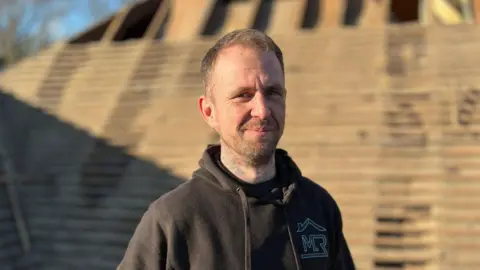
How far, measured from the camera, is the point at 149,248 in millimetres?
1473

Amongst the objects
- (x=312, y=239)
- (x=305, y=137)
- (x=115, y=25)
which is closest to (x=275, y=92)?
(x=312, y=239)

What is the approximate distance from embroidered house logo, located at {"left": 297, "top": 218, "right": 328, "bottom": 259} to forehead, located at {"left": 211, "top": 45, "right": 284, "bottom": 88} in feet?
1.50

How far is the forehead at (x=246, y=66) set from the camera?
4.88 feet

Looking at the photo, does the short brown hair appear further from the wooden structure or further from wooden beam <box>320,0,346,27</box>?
wooden beam <box>320,0,346,27</box>

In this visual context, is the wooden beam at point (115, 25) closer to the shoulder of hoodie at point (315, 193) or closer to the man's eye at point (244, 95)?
the shoulder of hoodie at point (315, 193)

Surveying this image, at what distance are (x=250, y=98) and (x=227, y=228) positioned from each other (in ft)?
1.25

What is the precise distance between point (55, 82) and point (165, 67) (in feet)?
7.19

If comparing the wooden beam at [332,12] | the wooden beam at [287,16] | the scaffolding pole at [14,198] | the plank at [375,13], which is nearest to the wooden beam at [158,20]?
the wooden beam at [287,16]

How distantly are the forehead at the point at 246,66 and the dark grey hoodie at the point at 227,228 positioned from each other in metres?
0.29

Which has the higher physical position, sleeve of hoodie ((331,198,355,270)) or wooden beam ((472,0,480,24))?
sleeve of hoodie ((331,198,355,270))

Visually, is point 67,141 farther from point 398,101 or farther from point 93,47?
point 398,101

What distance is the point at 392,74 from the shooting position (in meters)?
8.03

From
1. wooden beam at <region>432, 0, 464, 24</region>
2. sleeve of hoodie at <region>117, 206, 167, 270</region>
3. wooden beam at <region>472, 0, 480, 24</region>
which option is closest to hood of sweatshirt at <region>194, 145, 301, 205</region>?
sleeve of hoodie at <region>117, 206, 167, 270</region>

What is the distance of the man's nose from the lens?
4.87ft
